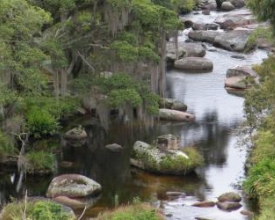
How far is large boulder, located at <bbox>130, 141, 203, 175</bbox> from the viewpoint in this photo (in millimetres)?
35438

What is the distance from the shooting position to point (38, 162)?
1389 inches

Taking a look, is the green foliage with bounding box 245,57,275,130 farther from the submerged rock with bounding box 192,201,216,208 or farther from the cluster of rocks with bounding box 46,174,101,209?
the cluster of rocks with bounding box 46,174,101,209

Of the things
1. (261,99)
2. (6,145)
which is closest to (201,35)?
(261,99)

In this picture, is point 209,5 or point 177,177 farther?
point 209,5

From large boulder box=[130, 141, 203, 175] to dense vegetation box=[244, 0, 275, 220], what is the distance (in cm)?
285

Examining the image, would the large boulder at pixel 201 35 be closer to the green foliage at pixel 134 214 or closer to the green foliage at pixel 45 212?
the green foliage at pixel 134 214

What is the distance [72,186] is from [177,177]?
211 inches

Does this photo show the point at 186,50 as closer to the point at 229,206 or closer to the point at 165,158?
the point at 165,158

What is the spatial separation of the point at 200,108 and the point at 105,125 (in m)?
9.28

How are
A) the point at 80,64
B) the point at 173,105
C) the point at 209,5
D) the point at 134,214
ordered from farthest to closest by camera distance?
1. the point at 209,5
2. the point at 173,105
3. the point at 80,64
4. the point at 134,214

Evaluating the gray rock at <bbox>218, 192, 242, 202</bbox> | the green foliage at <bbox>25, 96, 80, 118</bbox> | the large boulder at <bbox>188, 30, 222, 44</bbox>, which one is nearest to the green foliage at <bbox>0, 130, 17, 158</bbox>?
the green foliage at <bbox>25, 96, 80, 118</bbox>

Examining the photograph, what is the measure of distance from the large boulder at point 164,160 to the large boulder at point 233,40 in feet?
93.9

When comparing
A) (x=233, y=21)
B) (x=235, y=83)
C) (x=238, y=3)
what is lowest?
(x=235, y=83)

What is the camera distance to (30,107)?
120 feet
